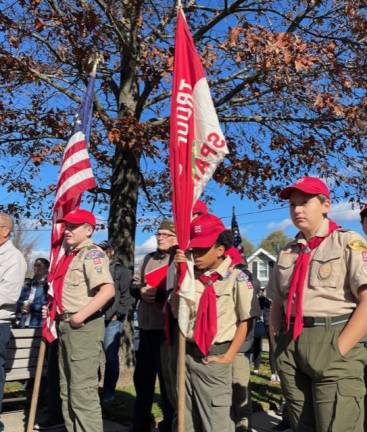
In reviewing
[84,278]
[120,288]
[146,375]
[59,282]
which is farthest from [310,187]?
[120,288]

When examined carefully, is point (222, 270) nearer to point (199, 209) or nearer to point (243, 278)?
point (243, 278)

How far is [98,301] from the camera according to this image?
13.5 ft

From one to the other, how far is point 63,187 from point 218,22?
3922 millimetres

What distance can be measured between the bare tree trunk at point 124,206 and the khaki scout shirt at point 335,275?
5.08 meters

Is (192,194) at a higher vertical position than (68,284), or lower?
higher

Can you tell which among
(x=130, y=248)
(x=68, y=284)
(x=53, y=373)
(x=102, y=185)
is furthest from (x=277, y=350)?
(x=102, y=185)

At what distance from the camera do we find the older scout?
4109 mm

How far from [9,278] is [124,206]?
10.8 feet

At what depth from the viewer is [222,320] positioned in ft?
11.5

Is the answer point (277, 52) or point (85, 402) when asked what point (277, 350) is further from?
point (277, 52)

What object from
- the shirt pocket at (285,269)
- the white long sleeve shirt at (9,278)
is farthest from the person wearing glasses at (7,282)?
the shirt pocket at (285,269)

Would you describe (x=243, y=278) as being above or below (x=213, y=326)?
above

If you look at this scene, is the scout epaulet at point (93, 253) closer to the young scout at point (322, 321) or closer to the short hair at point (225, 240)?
the short hair at point (225, 240)

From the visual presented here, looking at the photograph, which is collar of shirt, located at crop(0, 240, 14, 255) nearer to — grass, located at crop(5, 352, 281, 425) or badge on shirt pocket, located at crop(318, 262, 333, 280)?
grass, located at crop(5, 352, 281, 425)
